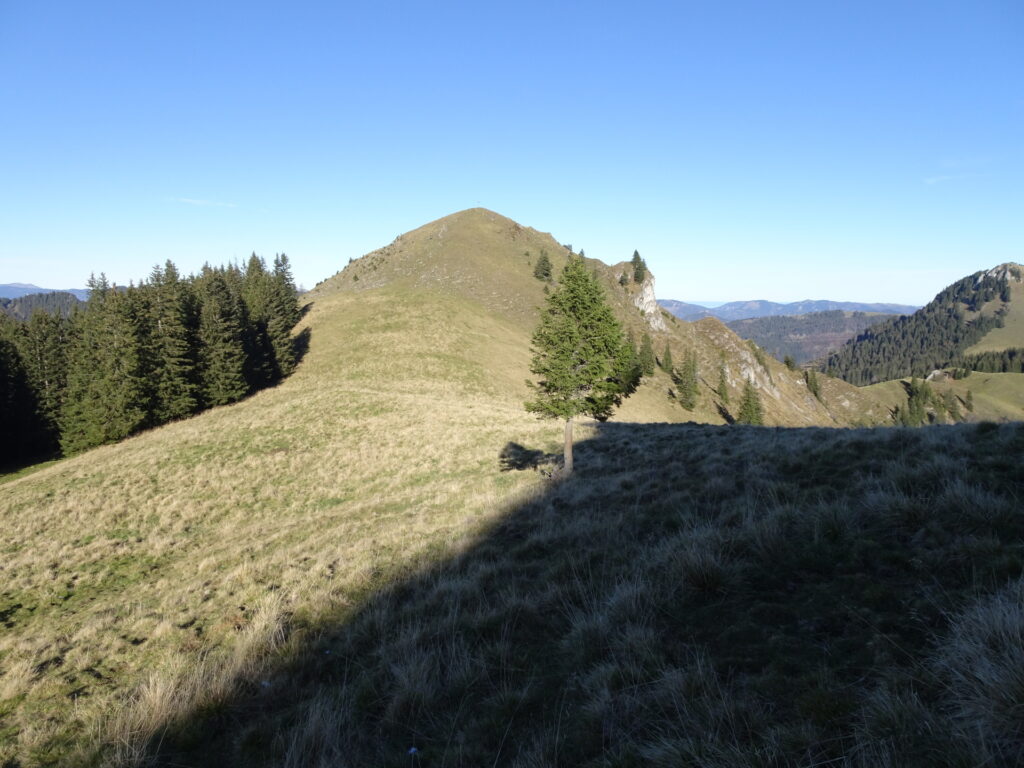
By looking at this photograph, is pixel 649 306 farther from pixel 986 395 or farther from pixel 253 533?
pixel 986 395

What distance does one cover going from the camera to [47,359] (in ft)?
156

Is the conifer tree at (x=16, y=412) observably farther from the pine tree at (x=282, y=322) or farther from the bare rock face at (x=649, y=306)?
the bare rock face at (x=649, y=306)

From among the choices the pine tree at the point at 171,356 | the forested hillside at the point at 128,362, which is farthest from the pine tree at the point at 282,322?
the pine tree at the point at 171,356

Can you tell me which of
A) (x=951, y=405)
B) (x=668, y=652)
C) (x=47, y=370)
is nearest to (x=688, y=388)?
(x=668, y=652)

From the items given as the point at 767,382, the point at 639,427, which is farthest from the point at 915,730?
the point at 767,382

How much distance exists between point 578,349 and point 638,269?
122 meters

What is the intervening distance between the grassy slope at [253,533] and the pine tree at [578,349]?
2.83 meters

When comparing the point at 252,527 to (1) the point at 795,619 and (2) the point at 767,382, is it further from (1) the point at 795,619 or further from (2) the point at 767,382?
(2) the point at 767,382

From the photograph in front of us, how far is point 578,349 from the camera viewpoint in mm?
19156

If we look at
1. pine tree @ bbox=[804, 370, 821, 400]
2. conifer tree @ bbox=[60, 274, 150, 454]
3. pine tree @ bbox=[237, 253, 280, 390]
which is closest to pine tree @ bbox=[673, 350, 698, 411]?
pine tree @ bbox=[237, 253, 280, 390]

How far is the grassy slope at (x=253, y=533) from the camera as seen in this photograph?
5.83 m

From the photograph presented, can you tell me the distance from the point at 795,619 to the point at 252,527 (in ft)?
68.3

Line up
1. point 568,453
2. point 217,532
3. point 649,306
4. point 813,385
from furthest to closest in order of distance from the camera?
1. point 813,385
2. point 649,306
3. point 217,532
4. point 568,453

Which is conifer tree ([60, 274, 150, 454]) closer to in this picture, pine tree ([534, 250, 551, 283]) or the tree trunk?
the tree trunk
